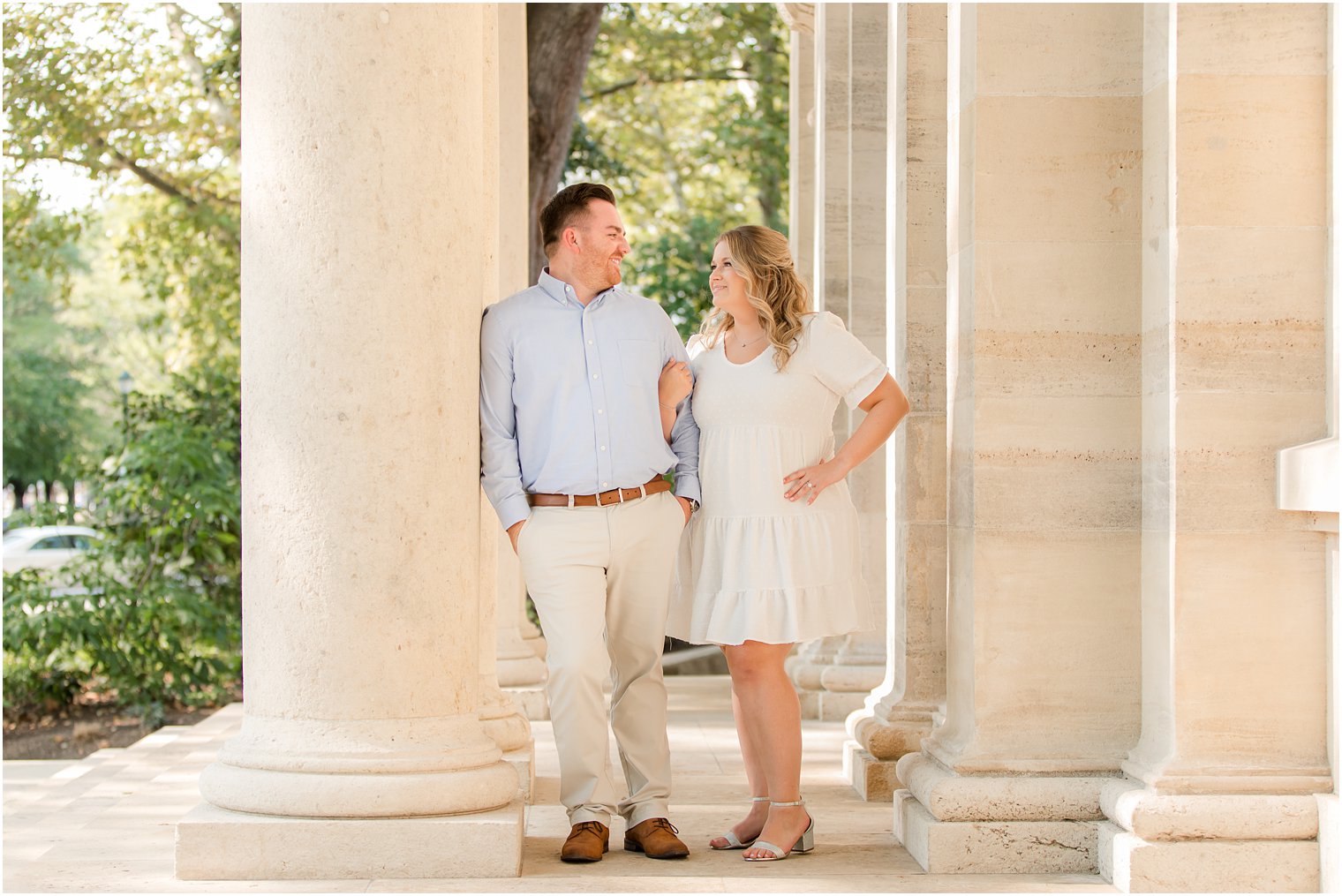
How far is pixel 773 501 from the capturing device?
5.84 meters

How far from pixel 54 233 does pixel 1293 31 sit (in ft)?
56.7

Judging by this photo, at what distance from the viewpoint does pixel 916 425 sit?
7195 mm

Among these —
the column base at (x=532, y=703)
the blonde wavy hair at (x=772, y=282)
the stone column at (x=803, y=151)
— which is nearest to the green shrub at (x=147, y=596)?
the column base at (x=532, y=703)

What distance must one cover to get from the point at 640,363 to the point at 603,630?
1.06m

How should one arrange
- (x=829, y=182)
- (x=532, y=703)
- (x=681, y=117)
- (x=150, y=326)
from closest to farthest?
(x=532, y=703) → (x=829, y=182) → (x=150, y=326) → (x=681, y=117)

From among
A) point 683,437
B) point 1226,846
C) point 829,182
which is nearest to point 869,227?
point 829,182

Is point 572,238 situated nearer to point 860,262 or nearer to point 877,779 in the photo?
point 877,779

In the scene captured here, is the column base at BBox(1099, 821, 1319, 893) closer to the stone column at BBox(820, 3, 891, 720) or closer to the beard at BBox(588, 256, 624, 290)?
the beard at BBox(588, 256, 624, 290)

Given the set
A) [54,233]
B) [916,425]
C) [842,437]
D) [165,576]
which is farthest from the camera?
[54,233]

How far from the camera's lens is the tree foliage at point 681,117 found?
2106 cm

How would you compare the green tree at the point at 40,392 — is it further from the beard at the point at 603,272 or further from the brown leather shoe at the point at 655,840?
the brown leather shoe at the point at 655,840

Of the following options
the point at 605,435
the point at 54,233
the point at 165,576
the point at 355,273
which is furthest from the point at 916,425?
the point at 54,233

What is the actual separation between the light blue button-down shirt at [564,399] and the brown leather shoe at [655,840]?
1.31 m

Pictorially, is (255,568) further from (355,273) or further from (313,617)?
(355,273)
